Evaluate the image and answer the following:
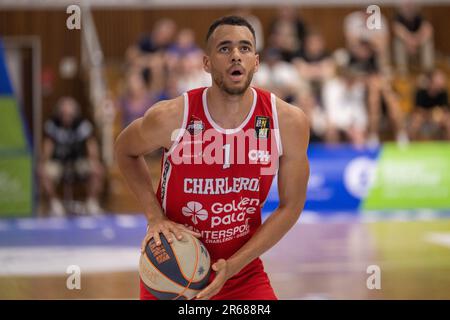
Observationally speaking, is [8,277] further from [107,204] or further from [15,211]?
[107,204]

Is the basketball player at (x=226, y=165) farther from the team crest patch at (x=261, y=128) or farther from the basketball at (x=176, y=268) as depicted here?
the basketball at (x=176, y=268)

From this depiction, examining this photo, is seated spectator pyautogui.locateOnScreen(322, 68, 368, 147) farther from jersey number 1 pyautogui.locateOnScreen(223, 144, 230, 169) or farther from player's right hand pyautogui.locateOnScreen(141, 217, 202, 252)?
player's right hand pyautogui.locateOnScreen(141, 217, 202, 252)

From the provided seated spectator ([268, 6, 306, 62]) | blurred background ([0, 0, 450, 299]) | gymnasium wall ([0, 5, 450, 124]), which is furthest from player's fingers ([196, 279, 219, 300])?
gymnasium wall ([0, 5, 450, 124])

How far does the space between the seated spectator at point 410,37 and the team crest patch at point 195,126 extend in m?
13.0

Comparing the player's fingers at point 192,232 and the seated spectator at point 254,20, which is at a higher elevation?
the seated spectator at point 254,20

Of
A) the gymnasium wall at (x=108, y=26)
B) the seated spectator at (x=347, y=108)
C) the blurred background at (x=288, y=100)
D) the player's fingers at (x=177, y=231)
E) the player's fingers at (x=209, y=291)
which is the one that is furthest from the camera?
the gymnasium wall at (x=108, y=26)

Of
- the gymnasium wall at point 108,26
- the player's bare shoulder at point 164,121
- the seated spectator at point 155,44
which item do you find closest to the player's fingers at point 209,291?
the player's bare shoulder at point 164,121

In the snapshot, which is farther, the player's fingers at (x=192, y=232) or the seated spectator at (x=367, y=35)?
the seated spectator at (x=367, y=35)

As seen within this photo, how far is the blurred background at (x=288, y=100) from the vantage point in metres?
8.45

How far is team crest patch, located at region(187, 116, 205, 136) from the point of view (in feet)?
14.2

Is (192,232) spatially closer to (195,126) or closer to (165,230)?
(165,230)

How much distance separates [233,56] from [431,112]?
12.0 meters

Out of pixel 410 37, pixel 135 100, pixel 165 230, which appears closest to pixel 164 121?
pixel 165 230

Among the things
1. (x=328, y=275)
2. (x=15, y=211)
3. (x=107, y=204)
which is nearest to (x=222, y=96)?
(x=328, y=275)
